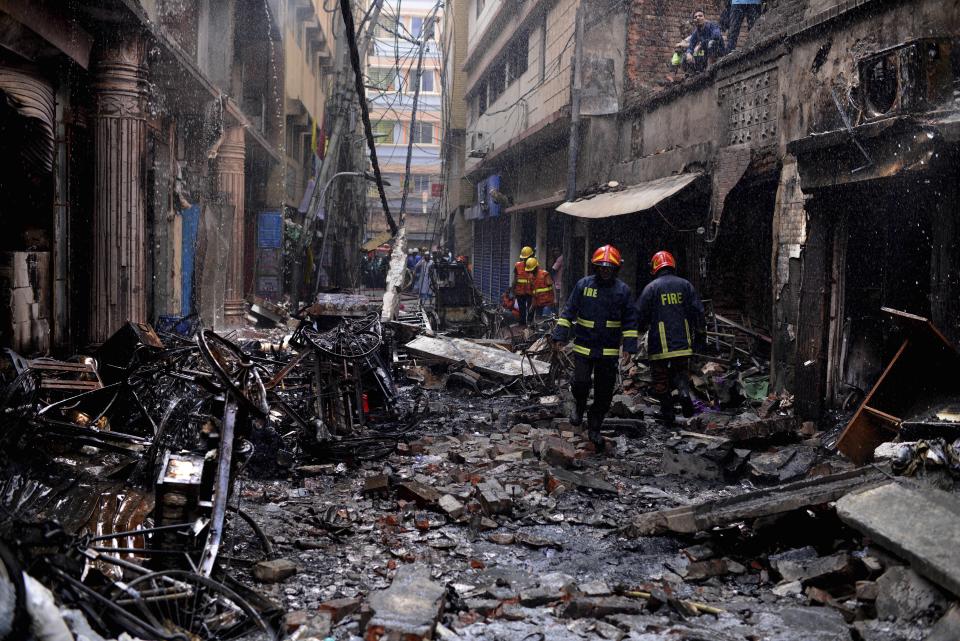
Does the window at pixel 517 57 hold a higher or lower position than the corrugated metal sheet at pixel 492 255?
higher

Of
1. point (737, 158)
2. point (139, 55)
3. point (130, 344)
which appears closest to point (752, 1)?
point (737, 158)

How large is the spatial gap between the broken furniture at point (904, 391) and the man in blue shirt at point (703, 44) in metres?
7.87

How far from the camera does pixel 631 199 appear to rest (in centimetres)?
1224

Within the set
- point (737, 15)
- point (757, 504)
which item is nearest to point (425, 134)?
point (737, 15)

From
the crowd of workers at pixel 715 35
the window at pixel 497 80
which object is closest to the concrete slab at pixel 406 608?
the crowd of workers at pixel 715 35

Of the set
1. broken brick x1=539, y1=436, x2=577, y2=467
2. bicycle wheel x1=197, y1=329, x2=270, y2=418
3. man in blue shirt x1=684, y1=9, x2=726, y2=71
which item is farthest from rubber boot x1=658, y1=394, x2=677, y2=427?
man in blue shirt x1=684, y1=9, x2=726, y2=71

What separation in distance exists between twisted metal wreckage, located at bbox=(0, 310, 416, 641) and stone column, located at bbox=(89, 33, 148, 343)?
1519 millimetres

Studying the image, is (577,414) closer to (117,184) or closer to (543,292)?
(117,184)

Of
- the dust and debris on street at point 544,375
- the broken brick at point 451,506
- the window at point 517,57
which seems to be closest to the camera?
the dust and debris on street at point 544,375

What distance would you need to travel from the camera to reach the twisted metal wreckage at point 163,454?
3043 mm

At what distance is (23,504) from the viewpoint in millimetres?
4043

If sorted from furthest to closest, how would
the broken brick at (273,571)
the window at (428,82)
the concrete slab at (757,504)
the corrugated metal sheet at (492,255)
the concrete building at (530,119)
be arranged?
the window at (428,82)
the corrugated metal sheet at (492,255)
the concrete building at (530,119)
the concrete slab at (757,504)
the broken brick at (273,571)

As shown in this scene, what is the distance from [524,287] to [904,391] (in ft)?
38.3

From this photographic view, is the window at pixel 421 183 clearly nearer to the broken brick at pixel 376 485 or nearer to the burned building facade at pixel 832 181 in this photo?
the burned building facade at pixel 832 181
